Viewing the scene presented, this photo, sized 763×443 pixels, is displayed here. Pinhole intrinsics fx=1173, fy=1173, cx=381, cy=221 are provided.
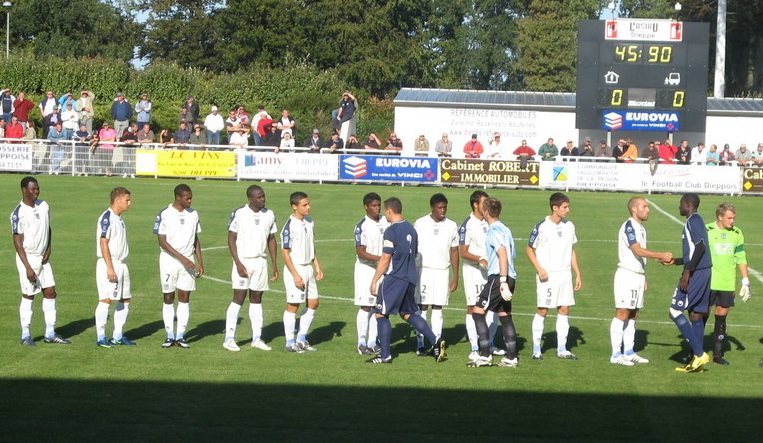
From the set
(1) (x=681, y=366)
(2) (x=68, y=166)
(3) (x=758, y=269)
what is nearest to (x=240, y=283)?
(1) (x=681, y=366)

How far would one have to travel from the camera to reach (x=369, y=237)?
14.5 metres

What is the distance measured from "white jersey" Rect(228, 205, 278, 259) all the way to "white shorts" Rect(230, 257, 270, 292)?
0.25ft

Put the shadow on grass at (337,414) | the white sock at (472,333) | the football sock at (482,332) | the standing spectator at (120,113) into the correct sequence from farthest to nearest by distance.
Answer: the standing spectator at (120,113), the white sock at (472,333), the football sock at (482,332), the shadow on grass at (337,414)

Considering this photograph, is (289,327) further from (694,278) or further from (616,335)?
(694,278)

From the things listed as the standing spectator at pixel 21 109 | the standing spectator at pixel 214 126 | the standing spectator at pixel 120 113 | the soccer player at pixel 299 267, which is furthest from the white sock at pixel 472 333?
the standing spectator at pixel 21 109

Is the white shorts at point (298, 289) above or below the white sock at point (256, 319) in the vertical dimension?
above

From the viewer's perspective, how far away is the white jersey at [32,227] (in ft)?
47.0

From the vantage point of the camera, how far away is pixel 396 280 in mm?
13711

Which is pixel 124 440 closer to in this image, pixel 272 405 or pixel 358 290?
pixel 272 405

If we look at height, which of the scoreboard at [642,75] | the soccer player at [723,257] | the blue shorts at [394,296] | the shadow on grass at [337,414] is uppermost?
the scoreboard at [642,75]

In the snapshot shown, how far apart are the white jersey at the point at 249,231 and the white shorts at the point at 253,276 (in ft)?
0.25

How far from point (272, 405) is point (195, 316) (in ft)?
19.0

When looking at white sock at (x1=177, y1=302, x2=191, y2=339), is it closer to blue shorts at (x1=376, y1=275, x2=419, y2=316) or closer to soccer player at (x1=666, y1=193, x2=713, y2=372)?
blue shorts at (x1=376, y1=275, x2=419, y2=316)

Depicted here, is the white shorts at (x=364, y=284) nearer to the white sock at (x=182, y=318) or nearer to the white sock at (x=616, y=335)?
the white sock at (x=182, y=318)
